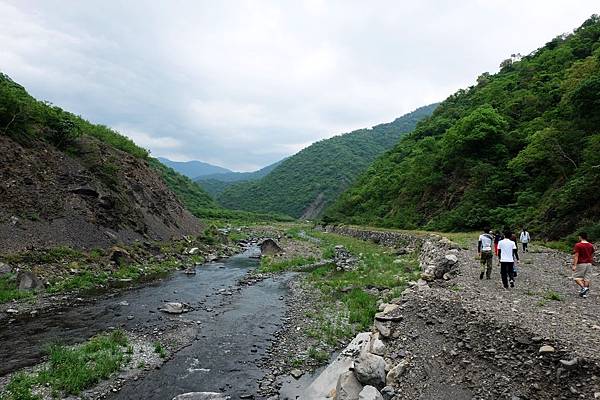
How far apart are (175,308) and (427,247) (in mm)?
18288

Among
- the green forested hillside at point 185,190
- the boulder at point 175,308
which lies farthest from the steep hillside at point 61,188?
the green forested hillside at point 185,190

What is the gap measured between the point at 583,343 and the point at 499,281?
7.75m

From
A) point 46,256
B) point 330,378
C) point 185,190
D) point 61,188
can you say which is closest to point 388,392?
point 330,378

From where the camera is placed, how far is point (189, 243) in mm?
38938

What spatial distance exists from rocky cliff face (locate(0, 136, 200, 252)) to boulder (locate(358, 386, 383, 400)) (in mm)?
22602

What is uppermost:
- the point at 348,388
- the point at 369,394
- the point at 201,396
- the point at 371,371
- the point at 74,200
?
the point at 74,200

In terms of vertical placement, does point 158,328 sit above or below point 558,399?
below

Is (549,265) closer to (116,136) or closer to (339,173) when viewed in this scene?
(116,136)

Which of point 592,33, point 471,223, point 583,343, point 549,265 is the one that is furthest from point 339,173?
point 583,343

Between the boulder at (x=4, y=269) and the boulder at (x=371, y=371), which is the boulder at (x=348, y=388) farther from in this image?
the boulder at (x=4, y=269)

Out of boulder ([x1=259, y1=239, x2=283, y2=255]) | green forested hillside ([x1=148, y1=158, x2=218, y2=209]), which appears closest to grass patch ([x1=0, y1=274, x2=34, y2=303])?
boulder ([x1=259, y1=239, x2=283, y2=255])

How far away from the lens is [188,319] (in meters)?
17.1

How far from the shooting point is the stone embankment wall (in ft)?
57.5

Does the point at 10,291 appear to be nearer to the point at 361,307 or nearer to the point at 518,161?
the point at 361,307
